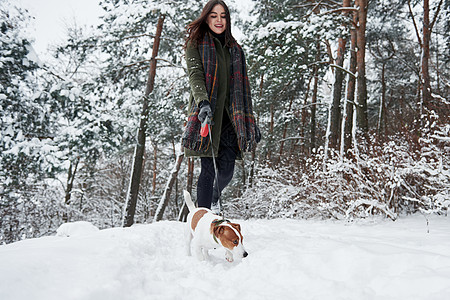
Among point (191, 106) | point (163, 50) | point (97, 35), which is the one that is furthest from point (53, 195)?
point (191, 106)

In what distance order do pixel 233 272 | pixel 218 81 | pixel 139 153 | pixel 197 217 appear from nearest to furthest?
pixel 233 272
pixel 197 217
pixel 218 81
pixel 139 153

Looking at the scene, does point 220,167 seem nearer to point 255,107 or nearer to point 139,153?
point 139,153

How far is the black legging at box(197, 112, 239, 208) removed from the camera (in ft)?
7.61

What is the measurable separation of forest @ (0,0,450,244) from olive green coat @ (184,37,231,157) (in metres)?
1.86

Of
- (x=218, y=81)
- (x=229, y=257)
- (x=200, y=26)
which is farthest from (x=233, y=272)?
(x=200, y=26)

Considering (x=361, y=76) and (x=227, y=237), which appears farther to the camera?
(x=361, y=76)

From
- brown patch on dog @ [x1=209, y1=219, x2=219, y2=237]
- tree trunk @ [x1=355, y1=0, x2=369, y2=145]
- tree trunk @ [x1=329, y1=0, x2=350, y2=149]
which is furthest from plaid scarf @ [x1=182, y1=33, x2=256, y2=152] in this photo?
tree trunk @ [x1=329, y1=0, x2=350, y2=149]

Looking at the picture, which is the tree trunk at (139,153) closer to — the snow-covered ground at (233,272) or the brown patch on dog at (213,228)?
the snow-covered ground at (233,272)

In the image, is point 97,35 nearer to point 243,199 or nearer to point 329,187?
point 243,199

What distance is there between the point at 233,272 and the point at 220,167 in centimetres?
103

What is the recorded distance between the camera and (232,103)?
229 centimetres

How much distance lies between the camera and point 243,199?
355 inches

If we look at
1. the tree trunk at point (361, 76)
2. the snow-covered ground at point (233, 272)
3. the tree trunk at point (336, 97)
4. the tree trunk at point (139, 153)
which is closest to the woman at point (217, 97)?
the snow-covered ground at point (233, 272)

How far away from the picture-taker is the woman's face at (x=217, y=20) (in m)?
2.31
